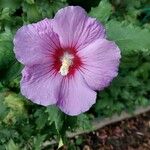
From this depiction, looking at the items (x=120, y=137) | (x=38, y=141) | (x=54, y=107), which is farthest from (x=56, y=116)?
(x=120, y=137)

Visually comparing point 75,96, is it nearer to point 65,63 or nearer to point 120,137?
point 65,63

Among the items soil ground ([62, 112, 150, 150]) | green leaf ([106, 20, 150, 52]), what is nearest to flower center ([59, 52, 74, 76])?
green leaf ([106, 20, 150, 52])

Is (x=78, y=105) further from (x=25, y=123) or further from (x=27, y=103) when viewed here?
(x=25, y=123)

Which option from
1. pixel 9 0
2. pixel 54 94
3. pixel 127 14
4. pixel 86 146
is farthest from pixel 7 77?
pixel 86 146

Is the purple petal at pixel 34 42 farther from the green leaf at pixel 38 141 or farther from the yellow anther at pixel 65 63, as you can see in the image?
the green leaf at pixel 38 141

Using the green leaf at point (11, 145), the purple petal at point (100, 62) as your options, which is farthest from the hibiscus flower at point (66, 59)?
the green leaf at point (11, 145)

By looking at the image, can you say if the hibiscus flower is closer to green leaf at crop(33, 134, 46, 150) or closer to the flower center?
the flower center
